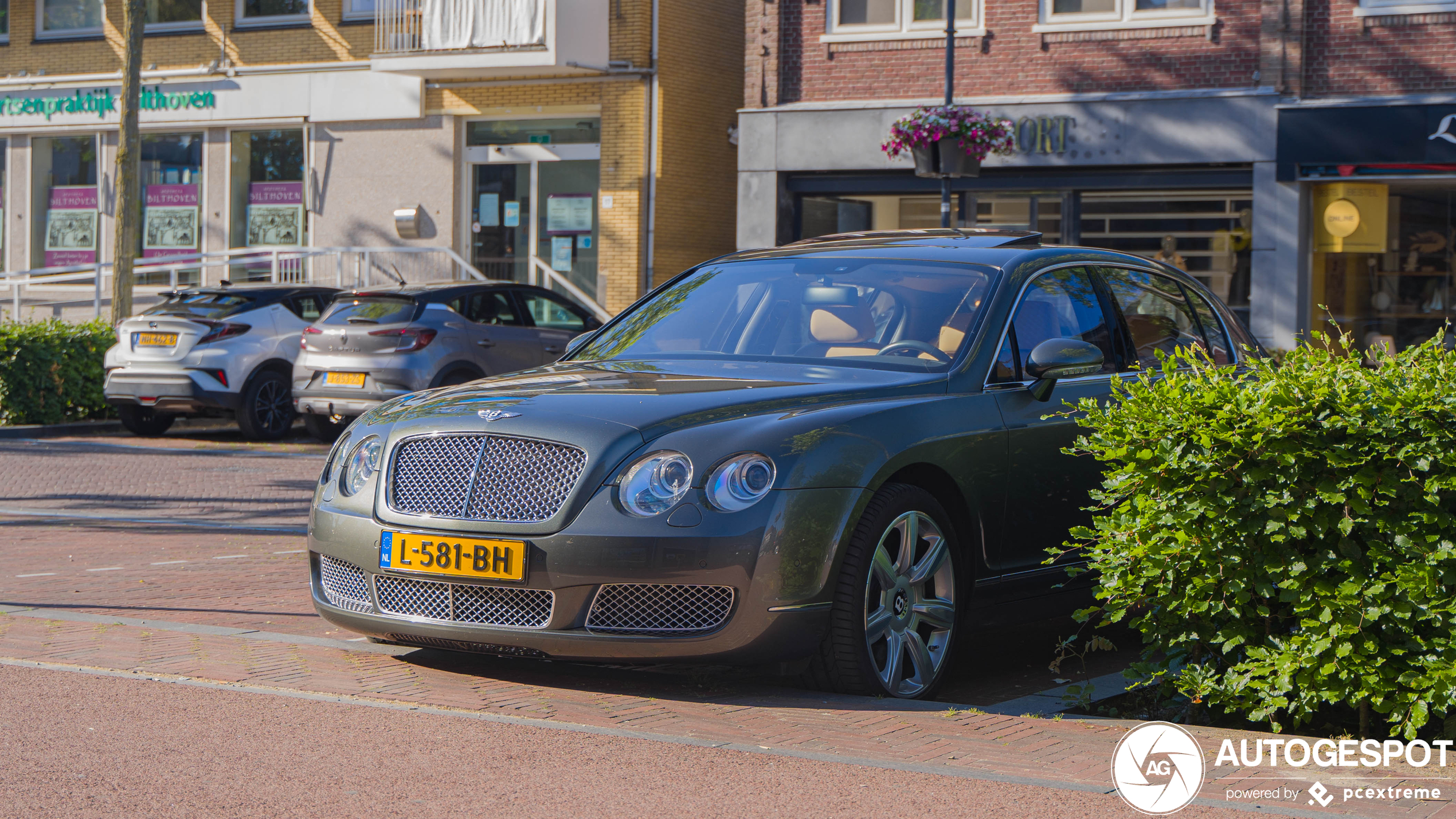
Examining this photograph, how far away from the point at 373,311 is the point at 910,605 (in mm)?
10732

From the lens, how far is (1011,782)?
4336 mm

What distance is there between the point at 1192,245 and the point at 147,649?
16.5 metres

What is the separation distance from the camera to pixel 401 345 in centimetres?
1523

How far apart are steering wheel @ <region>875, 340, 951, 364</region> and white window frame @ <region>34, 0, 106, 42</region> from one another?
2516cm

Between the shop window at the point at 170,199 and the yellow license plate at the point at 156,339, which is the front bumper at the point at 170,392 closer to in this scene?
the yellow license plate at the point at 156,339

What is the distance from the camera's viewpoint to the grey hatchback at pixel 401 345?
15.2m

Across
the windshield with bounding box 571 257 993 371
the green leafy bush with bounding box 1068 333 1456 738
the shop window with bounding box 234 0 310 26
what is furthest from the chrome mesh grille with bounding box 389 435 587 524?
the shop window with bounding box 234 0 310 26

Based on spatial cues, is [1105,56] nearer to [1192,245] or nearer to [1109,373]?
[1192,245]

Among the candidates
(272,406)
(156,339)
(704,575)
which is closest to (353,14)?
(156,339)

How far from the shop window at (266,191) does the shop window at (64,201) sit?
2.99m

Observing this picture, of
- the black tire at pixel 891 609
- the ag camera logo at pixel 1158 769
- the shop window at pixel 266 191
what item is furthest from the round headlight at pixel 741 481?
the shop window at pixel 266 191

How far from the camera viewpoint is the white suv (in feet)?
53.3

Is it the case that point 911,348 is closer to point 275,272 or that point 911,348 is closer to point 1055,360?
point 1055,360

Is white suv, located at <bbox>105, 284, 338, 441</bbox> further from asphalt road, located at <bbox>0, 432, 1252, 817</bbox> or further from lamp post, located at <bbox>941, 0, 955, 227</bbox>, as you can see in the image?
asphalt road, located at <bbox>0, 432, 1252, 817</bbox>
